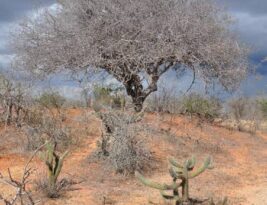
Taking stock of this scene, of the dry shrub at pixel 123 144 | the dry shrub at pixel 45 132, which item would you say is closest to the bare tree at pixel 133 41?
the dry shrub at pixel 45 132

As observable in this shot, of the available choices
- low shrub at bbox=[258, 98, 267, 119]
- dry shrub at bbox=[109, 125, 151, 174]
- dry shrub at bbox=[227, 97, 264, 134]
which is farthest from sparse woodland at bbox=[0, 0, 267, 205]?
low shrub at bbox=[258, 98, 267, 119]

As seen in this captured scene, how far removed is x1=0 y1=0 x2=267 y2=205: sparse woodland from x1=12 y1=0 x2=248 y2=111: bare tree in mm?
33

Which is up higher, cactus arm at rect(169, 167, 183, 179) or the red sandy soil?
cactus arm at rect(169, 167, 183, 179)

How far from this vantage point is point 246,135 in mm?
21250

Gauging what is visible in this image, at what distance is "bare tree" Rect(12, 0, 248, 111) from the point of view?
18016mm

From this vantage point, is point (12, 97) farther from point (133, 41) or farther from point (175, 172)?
point (175, 172)

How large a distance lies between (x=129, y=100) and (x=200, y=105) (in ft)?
15.1

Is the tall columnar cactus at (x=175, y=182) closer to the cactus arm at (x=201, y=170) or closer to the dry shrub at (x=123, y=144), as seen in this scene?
the cactus arm at (x=201, y=170)

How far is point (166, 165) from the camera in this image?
14203 mm

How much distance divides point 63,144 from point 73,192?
14.8 feet

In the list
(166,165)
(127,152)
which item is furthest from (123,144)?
(166,165)

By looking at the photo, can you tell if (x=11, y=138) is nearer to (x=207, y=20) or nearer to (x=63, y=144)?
(x=63, y=144)

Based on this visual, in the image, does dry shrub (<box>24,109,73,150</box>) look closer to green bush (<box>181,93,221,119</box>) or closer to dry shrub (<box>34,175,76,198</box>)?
dry shrub (<box>34,175,76,198</box>)

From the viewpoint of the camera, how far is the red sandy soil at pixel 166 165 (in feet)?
36.6
